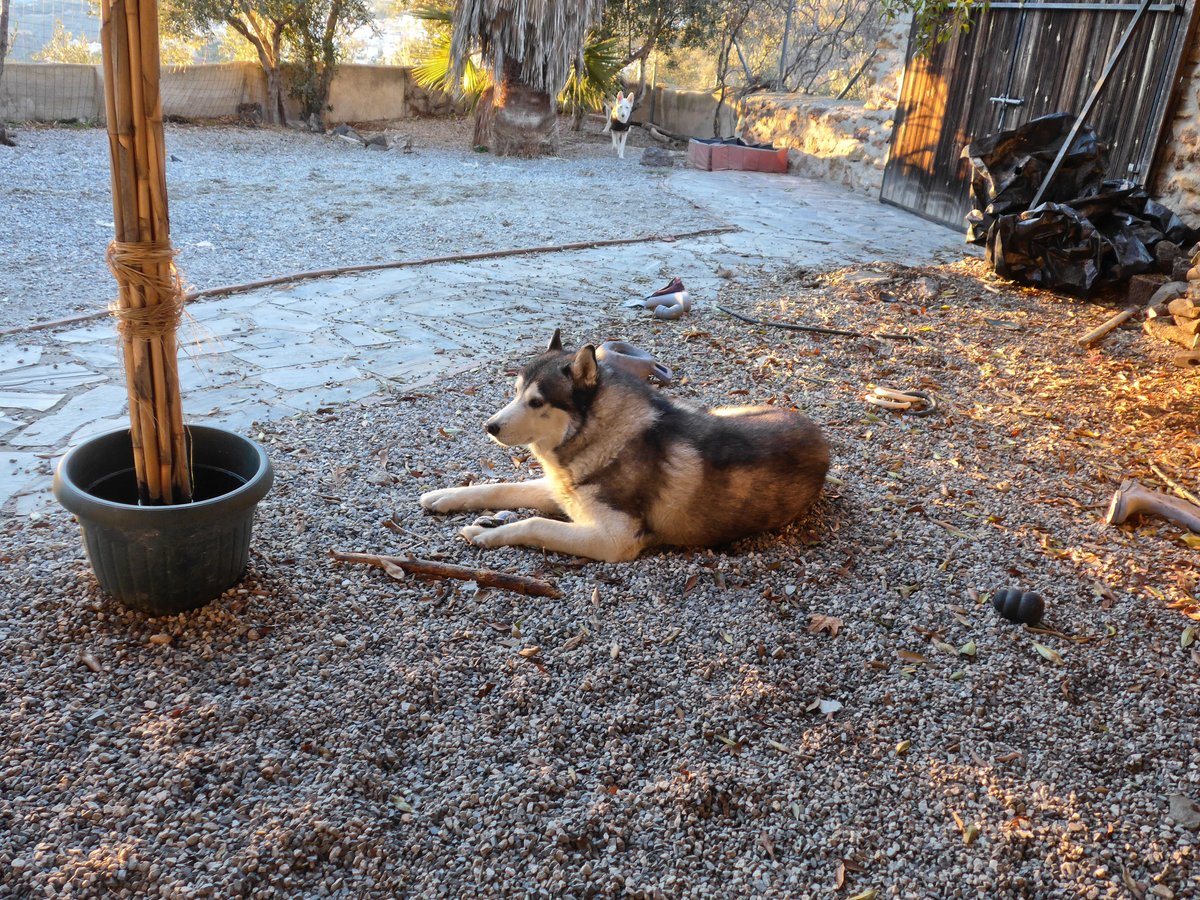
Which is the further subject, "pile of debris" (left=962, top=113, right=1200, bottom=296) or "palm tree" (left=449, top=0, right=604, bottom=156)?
"palm tree" (left=449, top=0, right=604, bottom=156)

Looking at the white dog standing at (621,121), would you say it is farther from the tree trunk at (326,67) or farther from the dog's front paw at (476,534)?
the dog's front paw at (476,534)

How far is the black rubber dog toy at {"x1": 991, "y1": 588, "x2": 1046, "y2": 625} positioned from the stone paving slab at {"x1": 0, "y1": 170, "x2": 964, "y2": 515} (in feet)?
10.4

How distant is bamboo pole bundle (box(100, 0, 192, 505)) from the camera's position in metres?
2.49

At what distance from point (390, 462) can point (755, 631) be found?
7.17 feet

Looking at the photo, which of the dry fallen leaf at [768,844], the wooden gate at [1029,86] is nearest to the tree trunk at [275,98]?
the wooden gate at [1029,86]

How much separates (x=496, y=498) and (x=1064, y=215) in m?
6.46

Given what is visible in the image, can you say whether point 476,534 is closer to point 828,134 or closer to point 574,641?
point 574,641

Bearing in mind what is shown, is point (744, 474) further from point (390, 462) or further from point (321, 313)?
point (321, 313)

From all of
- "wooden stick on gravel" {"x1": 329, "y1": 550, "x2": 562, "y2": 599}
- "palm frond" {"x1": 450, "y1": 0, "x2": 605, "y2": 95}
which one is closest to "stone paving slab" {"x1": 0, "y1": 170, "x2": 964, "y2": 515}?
"wooden stick on gravel" {"x1": 329, "y1": 550, "x2": 562, "y2": 599}

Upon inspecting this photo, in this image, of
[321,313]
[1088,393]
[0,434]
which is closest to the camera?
[0,434]

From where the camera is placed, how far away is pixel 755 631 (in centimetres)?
321

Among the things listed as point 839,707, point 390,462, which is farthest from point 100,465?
point 839,707

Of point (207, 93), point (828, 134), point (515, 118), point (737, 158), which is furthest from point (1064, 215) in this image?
point (207, 93)

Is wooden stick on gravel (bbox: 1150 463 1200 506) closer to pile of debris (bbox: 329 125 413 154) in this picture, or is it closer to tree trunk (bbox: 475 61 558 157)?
tree trunk (bbox: 475 61 558 157)
